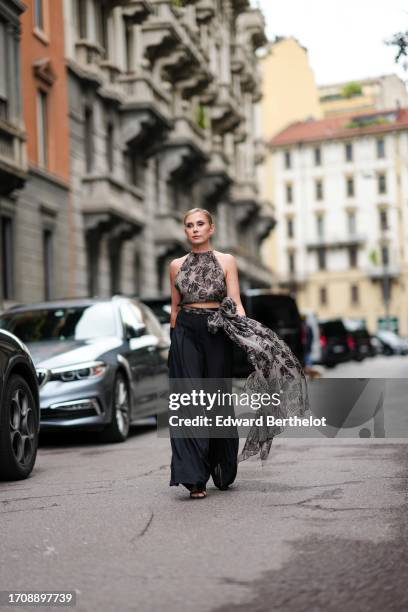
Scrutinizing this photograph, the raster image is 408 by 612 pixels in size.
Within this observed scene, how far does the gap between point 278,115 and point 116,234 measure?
4813cm

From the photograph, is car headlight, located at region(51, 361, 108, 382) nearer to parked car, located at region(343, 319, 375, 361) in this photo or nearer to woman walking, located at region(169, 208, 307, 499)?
woman walking, located at region(169, 208, 307, 499)

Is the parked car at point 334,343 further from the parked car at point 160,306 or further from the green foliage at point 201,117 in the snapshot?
the parked car at point 160,306

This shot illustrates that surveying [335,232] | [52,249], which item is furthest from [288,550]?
[335,232]

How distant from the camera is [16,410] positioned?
8.53m

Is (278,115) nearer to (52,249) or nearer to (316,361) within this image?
(316,361)

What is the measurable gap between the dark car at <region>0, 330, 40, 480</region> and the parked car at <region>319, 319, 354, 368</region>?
101ft

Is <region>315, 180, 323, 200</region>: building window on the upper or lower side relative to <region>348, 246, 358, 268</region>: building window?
upper

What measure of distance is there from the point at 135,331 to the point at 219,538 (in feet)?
22.8

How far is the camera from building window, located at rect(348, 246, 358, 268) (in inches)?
3868

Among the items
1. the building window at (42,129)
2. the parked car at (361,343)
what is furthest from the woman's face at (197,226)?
the parked car at (361,343)

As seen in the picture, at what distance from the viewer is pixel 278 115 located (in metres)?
78.0

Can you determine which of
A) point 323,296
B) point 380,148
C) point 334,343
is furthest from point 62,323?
A: point 323,296

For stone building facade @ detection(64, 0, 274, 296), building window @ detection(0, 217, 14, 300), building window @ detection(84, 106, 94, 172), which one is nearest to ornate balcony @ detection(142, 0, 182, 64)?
stone building facade @ detection(64, 0, 274, 296)

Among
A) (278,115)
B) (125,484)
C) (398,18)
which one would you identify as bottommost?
(125,484)
